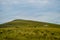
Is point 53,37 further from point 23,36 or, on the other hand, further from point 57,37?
point 23,36

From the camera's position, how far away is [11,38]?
1128 inches

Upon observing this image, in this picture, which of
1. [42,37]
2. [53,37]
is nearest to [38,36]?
[42,37]

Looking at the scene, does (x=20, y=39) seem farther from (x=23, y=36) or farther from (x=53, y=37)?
(x=53, y=37)

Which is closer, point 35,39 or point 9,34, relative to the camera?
point 35,39

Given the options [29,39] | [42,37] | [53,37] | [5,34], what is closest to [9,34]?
[5,34]

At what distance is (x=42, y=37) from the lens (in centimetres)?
2930

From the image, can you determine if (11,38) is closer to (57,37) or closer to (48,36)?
(48,36)

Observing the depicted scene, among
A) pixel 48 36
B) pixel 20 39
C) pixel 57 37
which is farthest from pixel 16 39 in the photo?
pixel 57 37

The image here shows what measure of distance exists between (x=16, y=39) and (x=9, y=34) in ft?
10.8

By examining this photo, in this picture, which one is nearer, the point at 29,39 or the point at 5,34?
the point at 29,39

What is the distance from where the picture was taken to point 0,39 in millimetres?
28516

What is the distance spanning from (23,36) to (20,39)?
1965 mm

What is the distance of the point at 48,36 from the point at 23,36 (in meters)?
5.32

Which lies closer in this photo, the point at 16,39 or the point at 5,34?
the point at 16,39
